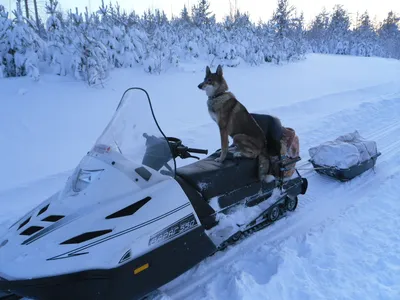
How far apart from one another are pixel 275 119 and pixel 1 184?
3.85m

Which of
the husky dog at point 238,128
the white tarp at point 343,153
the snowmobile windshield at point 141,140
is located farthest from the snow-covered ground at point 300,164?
the snowmobile windshield at point 141,140

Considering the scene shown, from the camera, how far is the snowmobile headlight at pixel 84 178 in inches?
84.5

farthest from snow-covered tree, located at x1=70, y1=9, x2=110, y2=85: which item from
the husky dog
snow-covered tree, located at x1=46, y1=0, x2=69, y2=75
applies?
the husky dog

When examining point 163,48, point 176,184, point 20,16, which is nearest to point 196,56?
point 163,48

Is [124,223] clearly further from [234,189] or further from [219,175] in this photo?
[234,189]

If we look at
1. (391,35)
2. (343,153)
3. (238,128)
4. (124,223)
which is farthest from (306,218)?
(391,35)

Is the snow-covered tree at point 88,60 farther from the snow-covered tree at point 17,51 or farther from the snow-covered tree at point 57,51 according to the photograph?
the snow-covered tree at point 17,51

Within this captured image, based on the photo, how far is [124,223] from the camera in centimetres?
195

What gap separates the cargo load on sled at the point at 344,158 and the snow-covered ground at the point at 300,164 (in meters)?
0.15

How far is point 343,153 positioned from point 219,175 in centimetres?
246

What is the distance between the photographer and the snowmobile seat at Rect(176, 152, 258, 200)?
2600 mm

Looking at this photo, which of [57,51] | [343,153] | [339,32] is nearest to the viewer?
[343,153]

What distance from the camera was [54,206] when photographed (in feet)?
6.82

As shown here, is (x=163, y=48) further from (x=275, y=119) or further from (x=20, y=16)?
(x=275, y=119)
